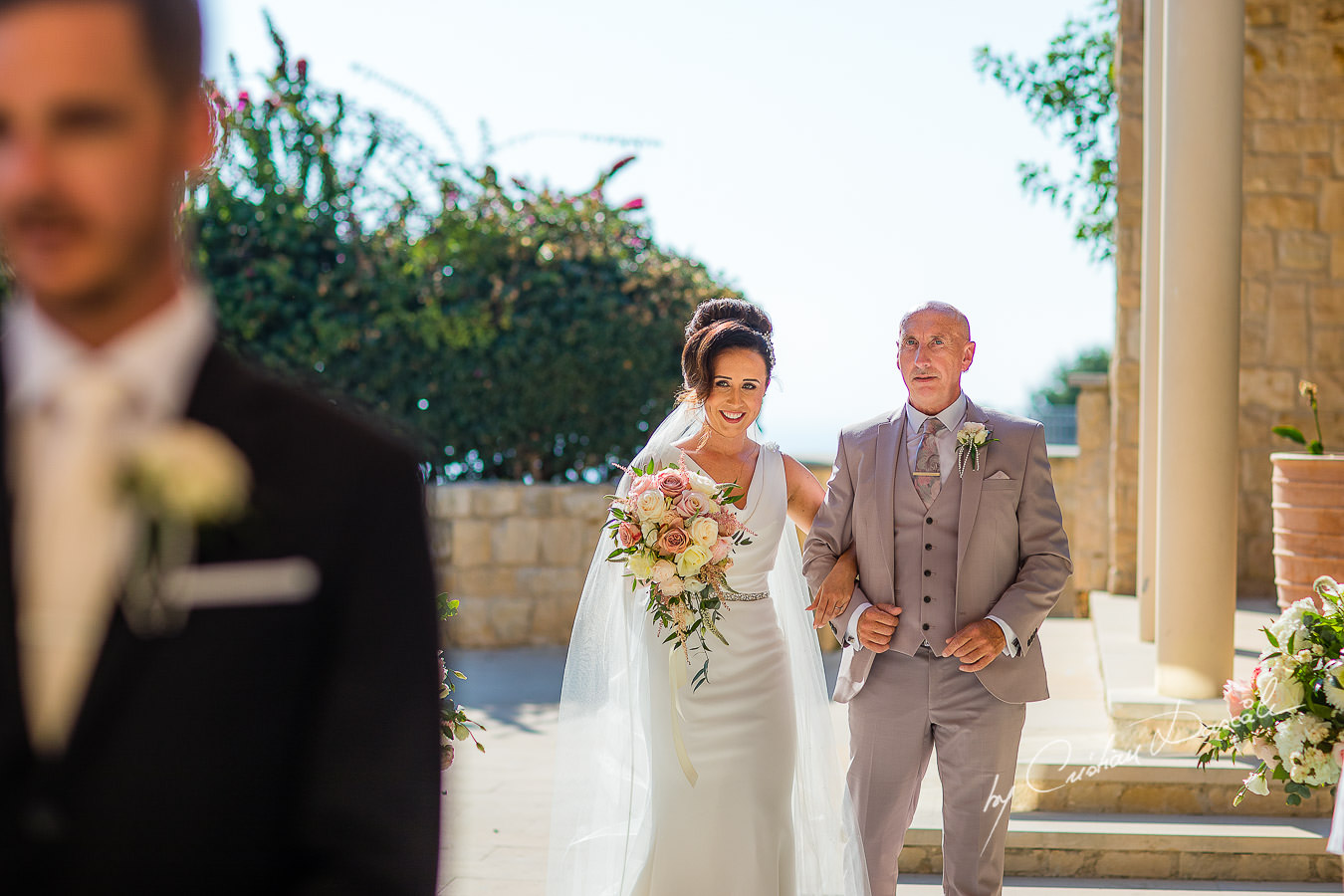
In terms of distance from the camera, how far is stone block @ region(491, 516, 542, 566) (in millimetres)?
9891

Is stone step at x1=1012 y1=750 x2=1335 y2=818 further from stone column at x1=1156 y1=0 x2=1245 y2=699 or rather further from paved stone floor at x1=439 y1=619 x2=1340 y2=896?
stone column at x1=1156 y1=0 x2=1245 y2=699

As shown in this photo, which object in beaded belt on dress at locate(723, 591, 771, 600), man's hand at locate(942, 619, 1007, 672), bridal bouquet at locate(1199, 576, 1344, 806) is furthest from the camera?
beaded belt on dress at locate(723, 591, 771, 600)

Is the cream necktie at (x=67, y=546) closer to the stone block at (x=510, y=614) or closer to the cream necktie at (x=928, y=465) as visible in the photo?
the cream necktie at (x=928, y=465)

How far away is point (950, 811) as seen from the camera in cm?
389

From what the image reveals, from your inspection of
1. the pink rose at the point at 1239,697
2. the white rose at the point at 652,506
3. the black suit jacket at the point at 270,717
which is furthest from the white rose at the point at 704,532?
the black suit jacket at the point at 270,717

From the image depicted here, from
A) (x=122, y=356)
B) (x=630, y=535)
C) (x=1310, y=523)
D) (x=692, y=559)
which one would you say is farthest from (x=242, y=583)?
(x=1310, y=523)

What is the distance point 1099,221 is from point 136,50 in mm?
12554

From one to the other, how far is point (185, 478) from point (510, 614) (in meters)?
9.17

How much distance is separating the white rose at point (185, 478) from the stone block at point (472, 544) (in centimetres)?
909

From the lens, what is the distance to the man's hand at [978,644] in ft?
12.4

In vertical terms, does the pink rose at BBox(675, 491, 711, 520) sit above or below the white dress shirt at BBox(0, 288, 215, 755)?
below

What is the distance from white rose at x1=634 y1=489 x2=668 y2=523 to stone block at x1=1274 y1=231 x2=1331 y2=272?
7.39m

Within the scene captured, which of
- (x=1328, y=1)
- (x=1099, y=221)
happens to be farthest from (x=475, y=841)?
(x=1099, y=221)

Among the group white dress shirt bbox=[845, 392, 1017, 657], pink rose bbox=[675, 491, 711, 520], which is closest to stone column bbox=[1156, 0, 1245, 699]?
white dress shirt bbox=[845, 392, 1017, 657]
